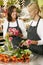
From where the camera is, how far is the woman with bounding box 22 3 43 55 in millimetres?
1695

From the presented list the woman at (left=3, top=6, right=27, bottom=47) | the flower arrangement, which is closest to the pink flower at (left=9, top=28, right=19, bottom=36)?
the woman at (left=3, top=6, right=27, bottom=47)

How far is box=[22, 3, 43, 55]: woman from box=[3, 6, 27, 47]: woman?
57 mm

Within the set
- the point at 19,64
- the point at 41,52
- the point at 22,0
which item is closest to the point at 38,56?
the point at 41,52

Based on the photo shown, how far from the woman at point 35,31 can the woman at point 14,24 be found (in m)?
0.06

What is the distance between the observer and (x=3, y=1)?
1.78 metres

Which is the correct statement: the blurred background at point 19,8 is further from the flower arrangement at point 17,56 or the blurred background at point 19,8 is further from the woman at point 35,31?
the flower arrangement at point 17,56

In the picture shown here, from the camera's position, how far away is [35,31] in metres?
1.71

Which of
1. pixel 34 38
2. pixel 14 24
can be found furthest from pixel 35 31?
pixel 14 24

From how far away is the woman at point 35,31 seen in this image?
1.70 metres

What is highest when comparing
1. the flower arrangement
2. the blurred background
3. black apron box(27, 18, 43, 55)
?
the blurred background

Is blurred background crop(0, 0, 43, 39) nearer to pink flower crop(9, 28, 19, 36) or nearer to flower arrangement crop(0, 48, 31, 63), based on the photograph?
pink flower crop(9, 28, 19, 36)

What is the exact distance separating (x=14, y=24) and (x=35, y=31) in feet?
0.52

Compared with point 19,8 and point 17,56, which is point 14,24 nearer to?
point 19,8

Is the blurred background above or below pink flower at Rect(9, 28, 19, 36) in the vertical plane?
above
